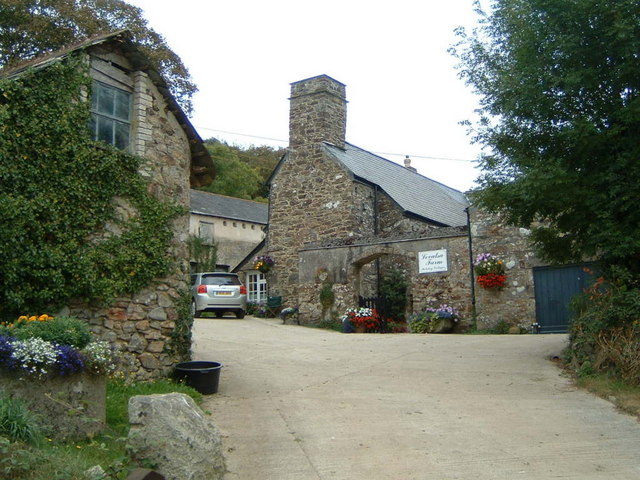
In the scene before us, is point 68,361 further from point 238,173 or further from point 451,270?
point 238,173

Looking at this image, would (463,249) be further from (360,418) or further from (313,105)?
(360,418)

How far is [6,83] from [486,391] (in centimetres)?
739

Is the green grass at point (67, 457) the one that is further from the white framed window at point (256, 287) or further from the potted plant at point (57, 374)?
the white framed window at point (256, 287)

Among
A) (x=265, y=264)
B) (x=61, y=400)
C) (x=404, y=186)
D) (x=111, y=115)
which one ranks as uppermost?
(x=404, y=186)

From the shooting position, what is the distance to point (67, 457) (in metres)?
5.01

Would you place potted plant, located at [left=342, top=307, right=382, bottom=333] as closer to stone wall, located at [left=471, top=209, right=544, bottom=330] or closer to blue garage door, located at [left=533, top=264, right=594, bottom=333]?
stone wall, located at [left=471, top=209, right=544, bottom=330]

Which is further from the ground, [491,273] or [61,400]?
[491,273]

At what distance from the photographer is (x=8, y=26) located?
60.5ft

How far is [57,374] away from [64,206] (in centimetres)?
276

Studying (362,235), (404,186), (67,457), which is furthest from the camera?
(404,186)

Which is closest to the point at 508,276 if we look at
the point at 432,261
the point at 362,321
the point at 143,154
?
the point at 432,261

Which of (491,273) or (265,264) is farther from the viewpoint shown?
(265,264)

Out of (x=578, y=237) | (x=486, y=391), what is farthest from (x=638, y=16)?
(x=486, y=391)

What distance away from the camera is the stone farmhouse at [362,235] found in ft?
55.3
